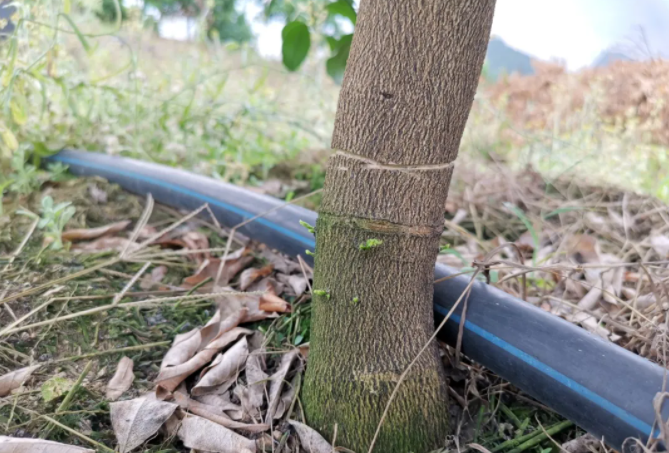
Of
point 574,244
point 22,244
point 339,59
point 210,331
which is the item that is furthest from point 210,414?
point 574,244

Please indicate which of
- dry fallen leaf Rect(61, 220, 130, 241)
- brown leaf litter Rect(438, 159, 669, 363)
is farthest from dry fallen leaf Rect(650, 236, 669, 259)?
dry fallen leaf Rect(61, 220, 130, 241)

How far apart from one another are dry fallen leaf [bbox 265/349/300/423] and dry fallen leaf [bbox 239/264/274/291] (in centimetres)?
33

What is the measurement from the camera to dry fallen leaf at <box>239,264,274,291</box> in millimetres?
1512

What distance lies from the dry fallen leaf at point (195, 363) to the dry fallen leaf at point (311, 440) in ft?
0.93

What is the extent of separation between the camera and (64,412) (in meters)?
1.00

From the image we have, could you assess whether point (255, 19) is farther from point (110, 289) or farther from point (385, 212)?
point (385, 212)

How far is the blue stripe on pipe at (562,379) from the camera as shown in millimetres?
837

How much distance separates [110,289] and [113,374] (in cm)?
34

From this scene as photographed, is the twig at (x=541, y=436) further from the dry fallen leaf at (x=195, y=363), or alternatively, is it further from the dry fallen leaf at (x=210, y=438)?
the dry fallen leaf at (x=195, y=363)

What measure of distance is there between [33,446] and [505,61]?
7.43 meters

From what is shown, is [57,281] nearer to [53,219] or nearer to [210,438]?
[53,219]

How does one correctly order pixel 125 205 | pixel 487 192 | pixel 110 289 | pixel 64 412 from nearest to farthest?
pixel 64 412 → pixel 110 289 → pixel 125 205 → pixel 487 192

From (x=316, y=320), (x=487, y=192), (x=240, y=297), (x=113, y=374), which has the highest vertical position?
(x=487, y=192)

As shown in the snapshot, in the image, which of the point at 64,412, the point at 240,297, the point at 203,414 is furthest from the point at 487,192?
the point at 64,412
